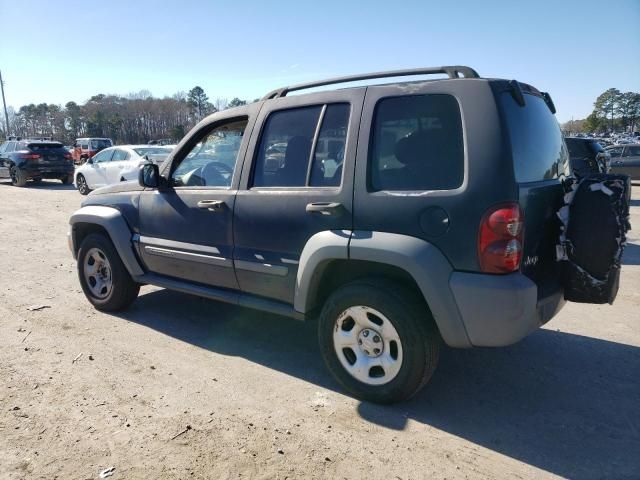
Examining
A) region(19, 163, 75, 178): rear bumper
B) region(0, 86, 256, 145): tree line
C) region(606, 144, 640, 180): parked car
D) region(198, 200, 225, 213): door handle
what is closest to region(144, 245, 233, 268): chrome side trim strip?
region(198, 200, 225, 213): door handle

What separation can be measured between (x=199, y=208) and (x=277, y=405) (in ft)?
5.68

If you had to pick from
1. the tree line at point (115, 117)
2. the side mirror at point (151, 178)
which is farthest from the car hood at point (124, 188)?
the tree line at point (115, 117)

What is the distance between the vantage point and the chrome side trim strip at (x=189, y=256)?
3860 mm

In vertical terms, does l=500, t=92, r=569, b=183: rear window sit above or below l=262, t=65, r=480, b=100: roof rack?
below

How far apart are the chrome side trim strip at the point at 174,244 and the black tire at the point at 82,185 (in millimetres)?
13287

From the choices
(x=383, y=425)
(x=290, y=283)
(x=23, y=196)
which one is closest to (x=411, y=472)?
(x=383, y=425)

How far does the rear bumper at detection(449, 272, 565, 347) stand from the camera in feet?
8.73

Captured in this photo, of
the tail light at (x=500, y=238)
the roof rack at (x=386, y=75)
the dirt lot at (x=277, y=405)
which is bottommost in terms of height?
the dirt lot at (x=277, y=405)

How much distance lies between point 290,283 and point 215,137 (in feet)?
5.03

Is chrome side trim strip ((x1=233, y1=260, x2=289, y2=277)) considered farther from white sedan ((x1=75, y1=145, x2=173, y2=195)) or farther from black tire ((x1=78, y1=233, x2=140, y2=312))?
white sedan ((x1=75, y1=145, x2=173, y2=195))

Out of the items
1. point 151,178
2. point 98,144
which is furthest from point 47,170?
point 151,178

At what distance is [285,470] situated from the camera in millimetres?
2553

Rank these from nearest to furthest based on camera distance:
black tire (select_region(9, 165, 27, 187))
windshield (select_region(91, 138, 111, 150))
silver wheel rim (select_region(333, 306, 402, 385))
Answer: silver wheel rim (select_region(333, 306, 402, 385))
black tire (select_region(9, 165, 27, 187))
windshield (select_region(91, 138, 111, 150))

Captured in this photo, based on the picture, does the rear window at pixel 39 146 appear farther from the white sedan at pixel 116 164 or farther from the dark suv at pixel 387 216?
the dark suv at pixel 387 216
